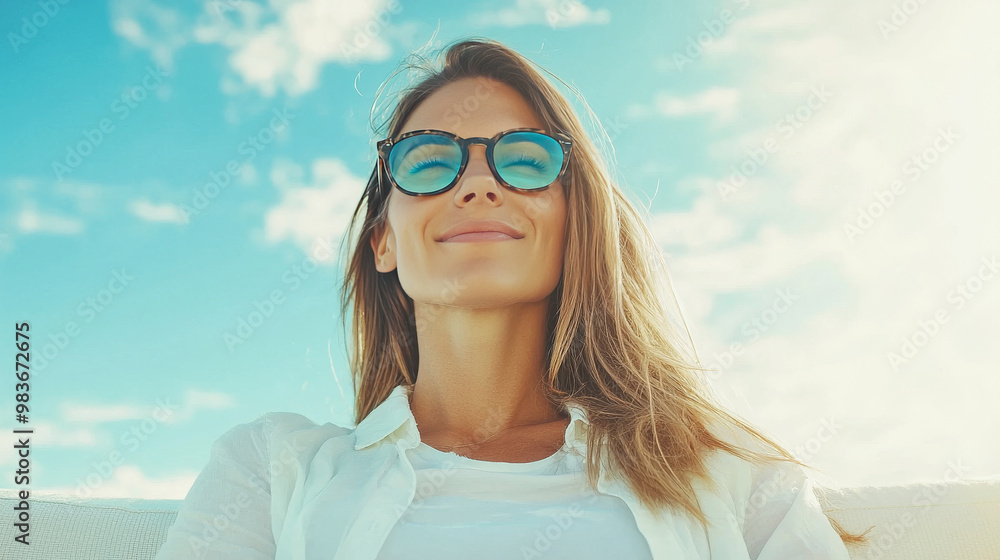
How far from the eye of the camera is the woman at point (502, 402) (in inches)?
78.4

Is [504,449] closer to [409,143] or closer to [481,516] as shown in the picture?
[481,516]

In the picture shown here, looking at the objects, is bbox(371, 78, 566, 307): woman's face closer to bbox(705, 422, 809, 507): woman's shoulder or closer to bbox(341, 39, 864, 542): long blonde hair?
bbox(341, 39, 864, 542): long blonde hair

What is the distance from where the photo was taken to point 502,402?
2598 millimetres

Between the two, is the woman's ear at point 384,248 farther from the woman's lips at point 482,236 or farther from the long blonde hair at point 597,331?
the woman's lips at point 482,236

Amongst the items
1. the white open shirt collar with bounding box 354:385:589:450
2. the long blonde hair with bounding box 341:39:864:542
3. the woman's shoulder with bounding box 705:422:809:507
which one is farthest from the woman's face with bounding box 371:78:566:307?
the woman's shoulder with bounding box 705:422:809:507

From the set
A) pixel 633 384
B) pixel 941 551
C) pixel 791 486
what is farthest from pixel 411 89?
pixel 941 551

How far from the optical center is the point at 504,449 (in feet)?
7.74

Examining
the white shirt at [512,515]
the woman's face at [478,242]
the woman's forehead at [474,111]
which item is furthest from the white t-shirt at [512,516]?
the woman's forehead at [474,111]

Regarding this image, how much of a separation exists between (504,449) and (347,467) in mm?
498

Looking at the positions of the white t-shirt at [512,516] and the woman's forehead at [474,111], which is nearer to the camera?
the white t-shirt at [512,516]

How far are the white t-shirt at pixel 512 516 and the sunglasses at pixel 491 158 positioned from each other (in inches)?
35.6

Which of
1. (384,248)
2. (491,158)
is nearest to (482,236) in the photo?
(491,158)

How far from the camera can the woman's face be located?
7.91ft

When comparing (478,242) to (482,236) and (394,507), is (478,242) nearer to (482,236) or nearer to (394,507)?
(482,236)
